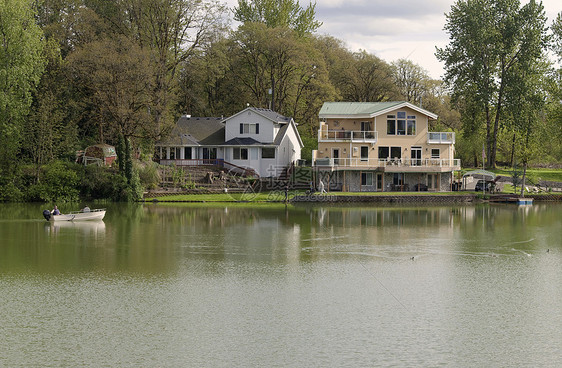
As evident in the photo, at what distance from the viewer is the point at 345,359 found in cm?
1577

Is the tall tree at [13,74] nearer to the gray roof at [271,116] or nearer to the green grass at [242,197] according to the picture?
A: the green grass at [242,197]

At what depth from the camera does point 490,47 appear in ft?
232

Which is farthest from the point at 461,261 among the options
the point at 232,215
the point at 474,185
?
the point at 474,185

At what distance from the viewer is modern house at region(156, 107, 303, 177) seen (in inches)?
2603

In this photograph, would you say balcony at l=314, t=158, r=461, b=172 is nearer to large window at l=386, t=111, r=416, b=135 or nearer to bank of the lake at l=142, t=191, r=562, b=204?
large window at l=386, t=111, r=416, b=135

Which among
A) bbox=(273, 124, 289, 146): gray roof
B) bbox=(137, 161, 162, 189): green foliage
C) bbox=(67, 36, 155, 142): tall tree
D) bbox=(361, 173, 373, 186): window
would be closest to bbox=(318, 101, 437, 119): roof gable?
bbox=(273, 124, 289, 146): gray roof

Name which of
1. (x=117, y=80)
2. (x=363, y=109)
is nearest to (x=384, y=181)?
(x=363, y=109)

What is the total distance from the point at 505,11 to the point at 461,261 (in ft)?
162

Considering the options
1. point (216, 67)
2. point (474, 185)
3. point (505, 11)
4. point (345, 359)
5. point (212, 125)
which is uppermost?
point (505, 11)

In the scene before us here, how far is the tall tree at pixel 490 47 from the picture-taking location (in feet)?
225

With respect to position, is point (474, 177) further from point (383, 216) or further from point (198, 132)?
point (198, 132)

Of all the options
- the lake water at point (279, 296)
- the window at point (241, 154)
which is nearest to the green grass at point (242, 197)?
the window at point (241, 154)

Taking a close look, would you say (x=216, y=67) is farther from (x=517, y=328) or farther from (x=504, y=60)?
(x=517, y=328)

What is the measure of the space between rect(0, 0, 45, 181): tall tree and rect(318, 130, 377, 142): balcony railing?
26164 millimetres
